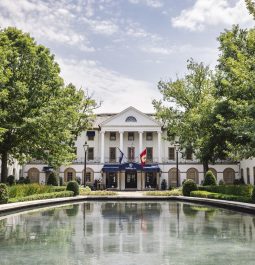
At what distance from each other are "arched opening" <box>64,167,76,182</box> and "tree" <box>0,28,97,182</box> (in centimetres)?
2236

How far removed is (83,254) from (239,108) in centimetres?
1412

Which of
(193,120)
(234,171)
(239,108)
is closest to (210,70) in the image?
(193,120)

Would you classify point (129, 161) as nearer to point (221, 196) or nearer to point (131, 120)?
point (131, 120)

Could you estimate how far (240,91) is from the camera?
73.2ft

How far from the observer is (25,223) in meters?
14.8

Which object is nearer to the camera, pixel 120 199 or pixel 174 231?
pixel 174 231

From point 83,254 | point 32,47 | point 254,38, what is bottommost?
point 83,254

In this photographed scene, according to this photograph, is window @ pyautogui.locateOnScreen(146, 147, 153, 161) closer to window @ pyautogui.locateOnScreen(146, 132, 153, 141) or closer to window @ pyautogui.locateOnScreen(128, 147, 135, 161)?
window @ pyautogui.locateOnScreen(146, 132, 153, 141)

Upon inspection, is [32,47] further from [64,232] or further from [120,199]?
[64,232]

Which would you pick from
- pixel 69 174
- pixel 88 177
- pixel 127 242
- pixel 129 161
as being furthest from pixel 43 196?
pixel 129 161

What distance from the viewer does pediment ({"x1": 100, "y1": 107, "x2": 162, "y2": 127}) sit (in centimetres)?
5272

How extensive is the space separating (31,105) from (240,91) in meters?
13.7

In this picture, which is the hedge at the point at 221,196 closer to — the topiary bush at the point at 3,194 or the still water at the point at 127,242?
the still water at the point at 127,242

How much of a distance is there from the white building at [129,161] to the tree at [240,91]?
23.5 m
